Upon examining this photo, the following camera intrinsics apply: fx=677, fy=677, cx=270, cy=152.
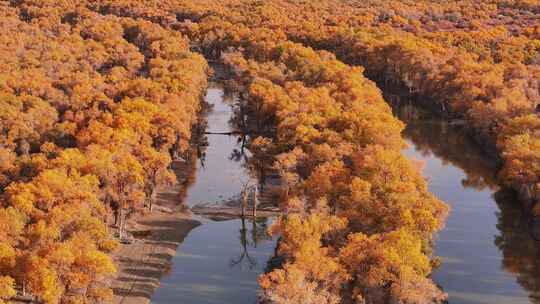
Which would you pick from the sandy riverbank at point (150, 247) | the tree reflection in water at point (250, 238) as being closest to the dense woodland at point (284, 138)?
the sandy riverbank at point (150, 247)

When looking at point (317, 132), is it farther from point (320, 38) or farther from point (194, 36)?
point (194, 36)

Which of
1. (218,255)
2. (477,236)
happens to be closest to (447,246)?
(477,236)

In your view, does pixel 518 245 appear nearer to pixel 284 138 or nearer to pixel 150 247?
pixel 284 138

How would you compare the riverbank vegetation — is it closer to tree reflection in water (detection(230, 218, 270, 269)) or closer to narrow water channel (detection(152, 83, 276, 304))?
narrow water channel (detection(152, 83, 276, 304))

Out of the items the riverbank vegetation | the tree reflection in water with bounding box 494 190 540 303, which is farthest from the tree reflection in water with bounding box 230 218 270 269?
the tree reflection in water with bounding box 494 190 540 303

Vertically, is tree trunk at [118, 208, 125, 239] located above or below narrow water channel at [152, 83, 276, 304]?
above

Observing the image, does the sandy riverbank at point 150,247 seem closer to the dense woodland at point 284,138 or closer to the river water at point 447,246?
the river water at point 447,246
